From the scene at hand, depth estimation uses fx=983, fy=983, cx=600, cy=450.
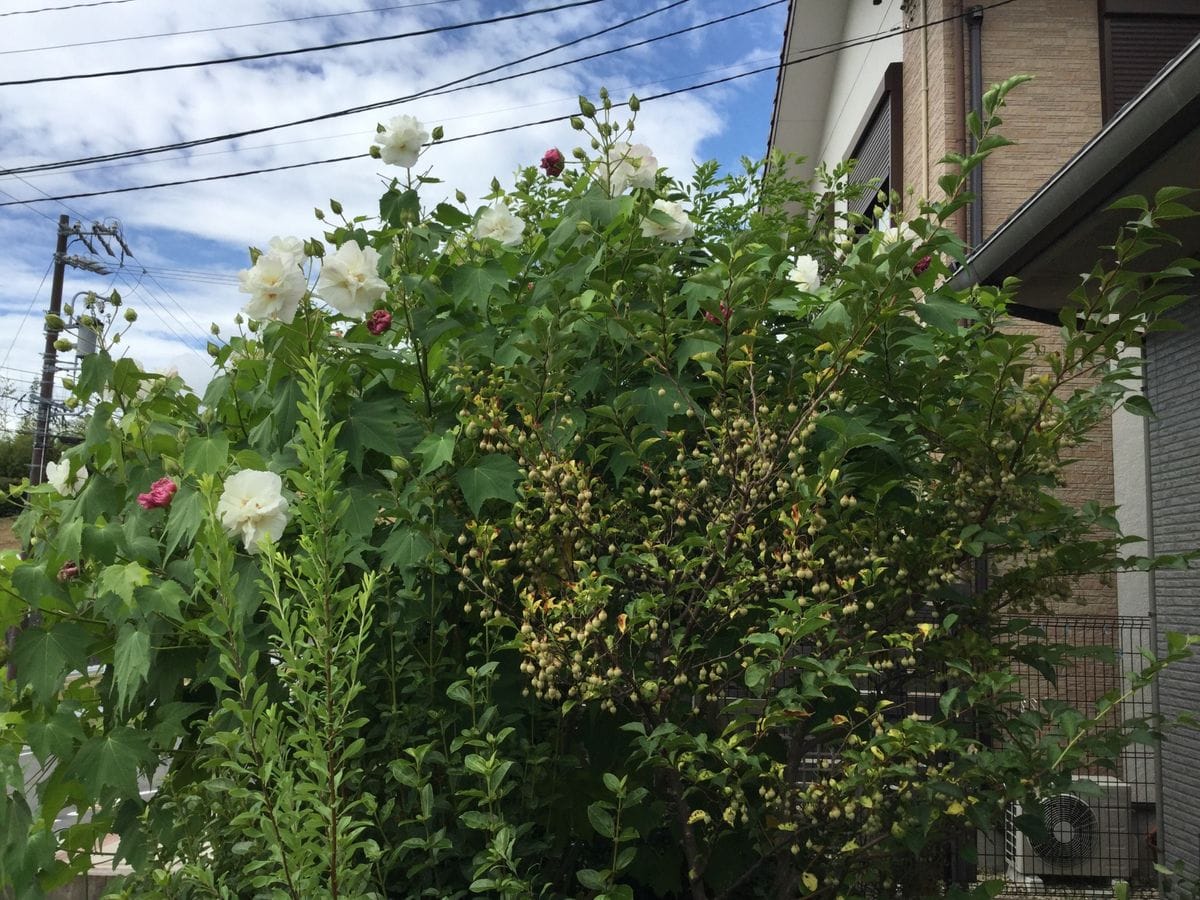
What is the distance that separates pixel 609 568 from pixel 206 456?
3.06 ft

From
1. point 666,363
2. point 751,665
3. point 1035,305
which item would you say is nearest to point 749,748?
point 751,665

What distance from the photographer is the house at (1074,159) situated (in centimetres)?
364

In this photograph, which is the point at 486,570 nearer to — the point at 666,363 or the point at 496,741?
the point at 496,741

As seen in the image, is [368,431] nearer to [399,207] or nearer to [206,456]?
[206,456]

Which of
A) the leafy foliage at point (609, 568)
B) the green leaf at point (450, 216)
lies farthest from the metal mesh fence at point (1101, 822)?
the green leaf at point (450, 216)

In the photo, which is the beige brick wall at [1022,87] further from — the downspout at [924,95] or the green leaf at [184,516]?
the green leaf at [184,516]

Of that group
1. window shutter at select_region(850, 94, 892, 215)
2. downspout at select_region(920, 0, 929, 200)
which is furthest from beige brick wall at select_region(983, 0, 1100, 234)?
window shutter at select_region(850, 94, 892, 215)

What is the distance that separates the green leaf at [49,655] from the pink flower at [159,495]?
0.35 meters

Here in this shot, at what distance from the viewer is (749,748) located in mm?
1931

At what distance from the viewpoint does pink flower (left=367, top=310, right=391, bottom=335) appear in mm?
2188

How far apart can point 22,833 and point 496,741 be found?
1215 mm

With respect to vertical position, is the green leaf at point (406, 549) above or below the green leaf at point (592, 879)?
above

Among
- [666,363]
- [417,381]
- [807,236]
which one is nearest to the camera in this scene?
[666,363]

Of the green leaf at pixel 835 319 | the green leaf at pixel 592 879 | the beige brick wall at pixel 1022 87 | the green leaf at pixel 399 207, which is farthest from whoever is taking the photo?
the beige brick wall at pixel 1022 87
